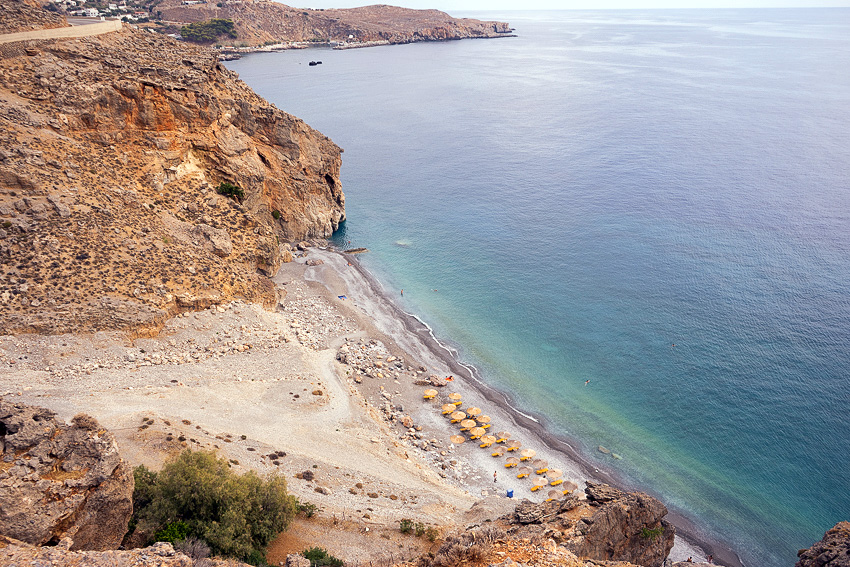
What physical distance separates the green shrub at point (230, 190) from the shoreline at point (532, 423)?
56.2 feet

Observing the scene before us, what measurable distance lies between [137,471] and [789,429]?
46.4 m

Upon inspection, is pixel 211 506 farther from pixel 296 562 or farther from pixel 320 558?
pixel 296 562

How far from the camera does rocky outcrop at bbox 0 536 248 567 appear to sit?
54.0ft

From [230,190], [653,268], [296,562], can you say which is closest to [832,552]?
[296,562]

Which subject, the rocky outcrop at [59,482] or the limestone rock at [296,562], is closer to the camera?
the rocky outcrop at [59,482]

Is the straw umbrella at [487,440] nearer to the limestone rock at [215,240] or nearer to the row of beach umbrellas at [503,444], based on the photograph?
the row of beach umbrellas at [503,444]

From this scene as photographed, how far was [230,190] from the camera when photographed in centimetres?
5875

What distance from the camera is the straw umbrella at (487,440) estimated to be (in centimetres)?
4350

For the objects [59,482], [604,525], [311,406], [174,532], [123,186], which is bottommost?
[311,406]

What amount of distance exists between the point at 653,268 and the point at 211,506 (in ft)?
193

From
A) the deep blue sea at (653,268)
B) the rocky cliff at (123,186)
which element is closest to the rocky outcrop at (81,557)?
the rocky cliff at (123,186)

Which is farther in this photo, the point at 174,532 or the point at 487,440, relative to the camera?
the point at 487,440

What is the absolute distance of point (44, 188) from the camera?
4572 centimetres

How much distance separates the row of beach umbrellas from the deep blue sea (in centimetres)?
488
